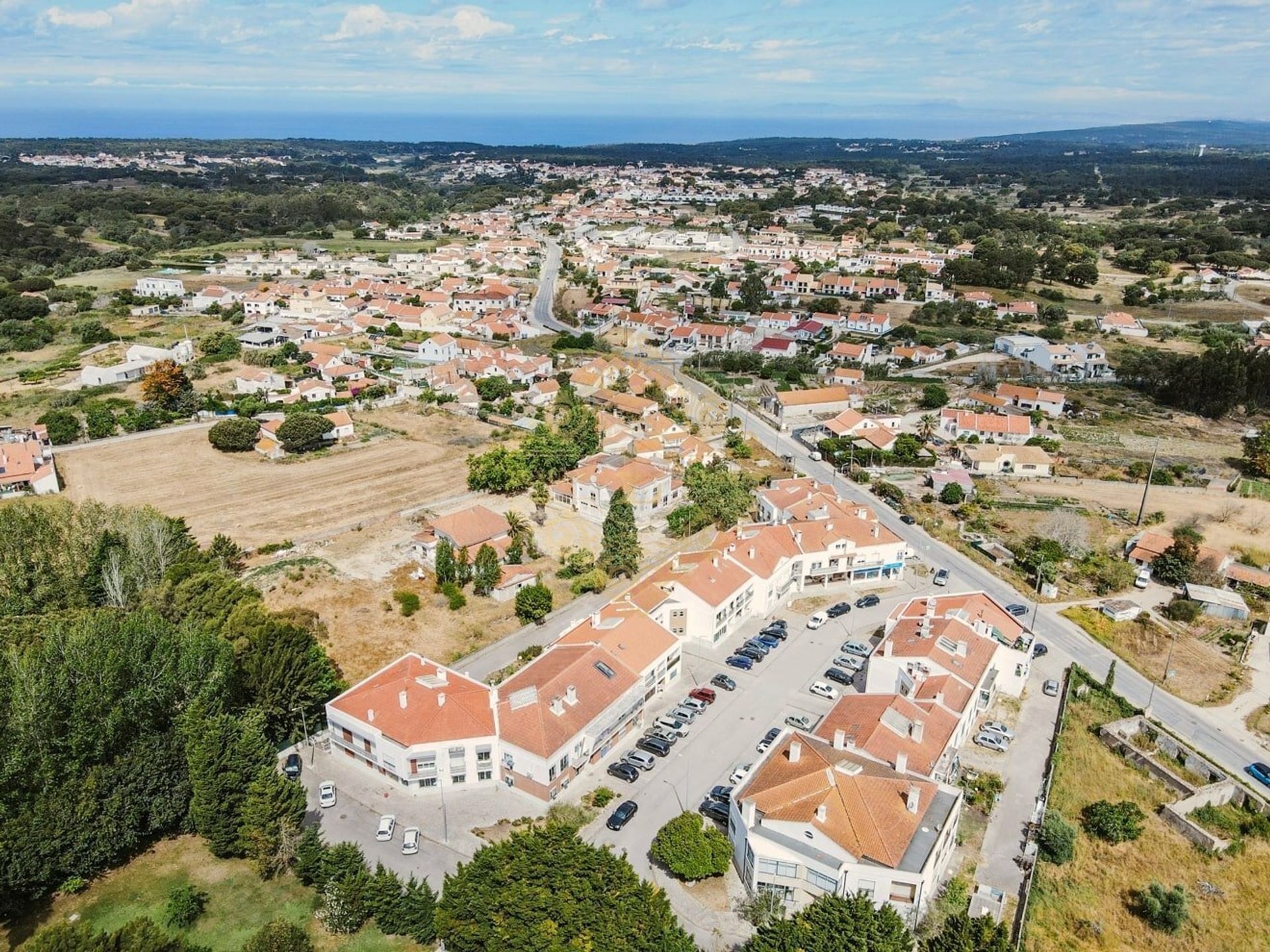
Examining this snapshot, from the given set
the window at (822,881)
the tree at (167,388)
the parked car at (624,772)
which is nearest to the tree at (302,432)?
the tree at (167,388)

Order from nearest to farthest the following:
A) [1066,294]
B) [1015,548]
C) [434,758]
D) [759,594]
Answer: [434,758]
[759,594]
[1015,548]
[1066,294]

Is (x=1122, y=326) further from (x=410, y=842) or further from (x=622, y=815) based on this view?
(x=410, y=842)

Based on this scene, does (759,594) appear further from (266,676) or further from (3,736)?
(3,736)

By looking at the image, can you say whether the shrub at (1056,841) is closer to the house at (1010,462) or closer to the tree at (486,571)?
the tree at (486,571)

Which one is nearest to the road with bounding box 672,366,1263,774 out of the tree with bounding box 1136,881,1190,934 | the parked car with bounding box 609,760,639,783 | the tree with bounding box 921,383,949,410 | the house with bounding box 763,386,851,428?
the tree with bounding box 1136,881,1190,934

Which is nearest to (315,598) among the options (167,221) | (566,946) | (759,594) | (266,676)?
(266,676)

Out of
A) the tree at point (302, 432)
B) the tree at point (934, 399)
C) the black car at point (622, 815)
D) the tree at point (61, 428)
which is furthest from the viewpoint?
the tree at point (934, 399)

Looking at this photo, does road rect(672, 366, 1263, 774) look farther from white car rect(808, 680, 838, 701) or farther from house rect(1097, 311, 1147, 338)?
house rect(1097, 311, 1147, 338)
